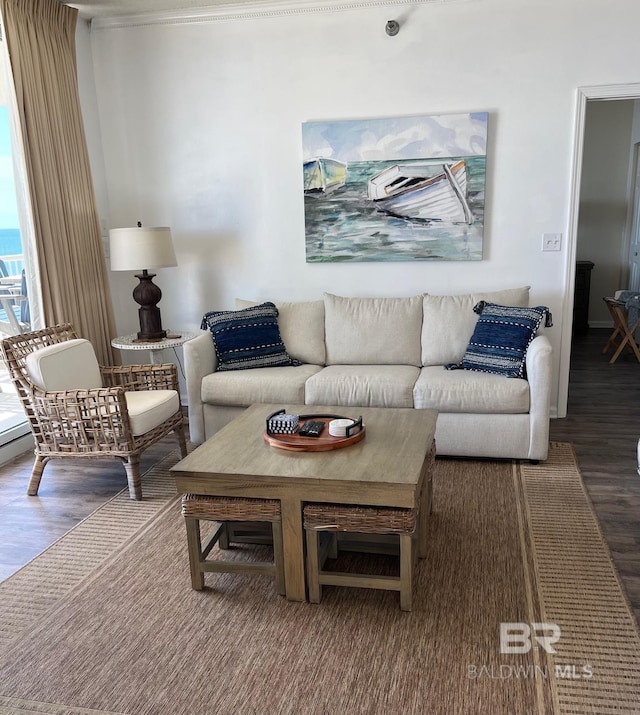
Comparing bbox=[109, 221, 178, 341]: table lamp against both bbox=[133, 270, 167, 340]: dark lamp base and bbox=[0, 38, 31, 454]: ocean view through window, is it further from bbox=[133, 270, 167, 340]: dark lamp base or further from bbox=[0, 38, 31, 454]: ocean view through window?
bbox=[0, 38, 31, 454]: ocean view through window

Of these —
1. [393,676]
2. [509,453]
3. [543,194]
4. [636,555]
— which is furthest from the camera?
[543,194]

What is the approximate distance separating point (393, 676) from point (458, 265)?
9.84 ft

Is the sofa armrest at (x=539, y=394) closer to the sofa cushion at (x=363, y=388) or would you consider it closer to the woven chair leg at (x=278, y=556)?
the sofa cushion at (x=363, y=388)

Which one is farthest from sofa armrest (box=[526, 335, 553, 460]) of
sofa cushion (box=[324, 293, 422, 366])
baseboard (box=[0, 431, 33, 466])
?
baseboard (box=[0, 431, 33, 466])

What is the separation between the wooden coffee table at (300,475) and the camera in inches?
84.9

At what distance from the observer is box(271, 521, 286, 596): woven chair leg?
228 centimetres

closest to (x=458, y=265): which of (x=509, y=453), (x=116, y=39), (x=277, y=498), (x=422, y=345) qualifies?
(x=422, y=345)

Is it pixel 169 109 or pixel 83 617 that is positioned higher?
pixel 169 109

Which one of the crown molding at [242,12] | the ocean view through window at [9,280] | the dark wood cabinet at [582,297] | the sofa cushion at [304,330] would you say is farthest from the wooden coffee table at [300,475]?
the dark wood cabinet at [582,297]

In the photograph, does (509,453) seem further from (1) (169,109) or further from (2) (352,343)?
(1) (169,109)

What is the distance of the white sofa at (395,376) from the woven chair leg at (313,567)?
2.55 feet

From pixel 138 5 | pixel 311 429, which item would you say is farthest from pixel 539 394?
pixel 138 5

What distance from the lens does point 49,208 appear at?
396cm

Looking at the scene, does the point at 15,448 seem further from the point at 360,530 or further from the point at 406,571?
the point at 406,571
